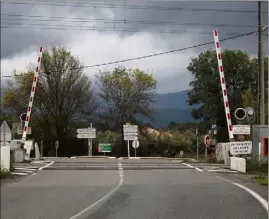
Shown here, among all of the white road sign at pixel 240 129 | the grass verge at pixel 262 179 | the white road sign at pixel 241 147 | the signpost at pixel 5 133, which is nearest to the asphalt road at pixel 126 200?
the signpost at pixel 5 133

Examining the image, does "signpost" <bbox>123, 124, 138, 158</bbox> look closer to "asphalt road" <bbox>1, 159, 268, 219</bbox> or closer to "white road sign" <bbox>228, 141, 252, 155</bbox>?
"white road sign" <bbox>228, 141, 252, 155</bbox>

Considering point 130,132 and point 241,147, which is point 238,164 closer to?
point 241,147

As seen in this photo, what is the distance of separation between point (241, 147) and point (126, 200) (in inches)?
387

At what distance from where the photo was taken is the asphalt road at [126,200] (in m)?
7.51

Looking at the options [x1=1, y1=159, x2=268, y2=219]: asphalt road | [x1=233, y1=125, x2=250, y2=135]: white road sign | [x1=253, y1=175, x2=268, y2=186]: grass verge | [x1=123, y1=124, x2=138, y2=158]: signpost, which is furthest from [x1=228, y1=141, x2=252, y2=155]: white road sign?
[x1=123, y1=124, x2=138, y2=158]: signpost

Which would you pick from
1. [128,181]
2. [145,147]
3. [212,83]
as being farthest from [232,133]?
[145,147]

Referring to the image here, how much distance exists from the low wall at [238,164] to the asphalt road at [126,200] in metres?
4.13

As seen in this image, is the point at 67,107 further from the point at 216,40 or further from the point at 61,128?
the point at 216,40

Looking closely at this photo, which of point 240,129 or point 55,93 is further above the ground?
point 55,93

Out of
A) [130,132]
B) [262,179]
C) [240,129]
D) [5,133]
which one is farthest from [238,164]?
[5,133]

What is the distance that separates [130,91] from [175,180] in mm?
3673

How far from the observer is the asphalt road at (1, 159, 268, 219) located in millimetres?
7508

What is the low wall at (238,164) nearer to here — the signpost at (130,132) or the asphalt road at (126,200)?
the asphalt road at (126,200)

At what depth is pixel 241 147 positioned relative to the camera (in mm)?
18062
